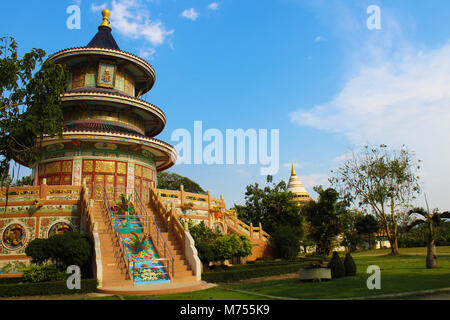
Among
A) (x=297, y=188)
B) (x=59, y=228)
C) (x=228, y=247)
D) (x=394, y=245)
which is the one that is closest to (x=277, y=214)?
(x=394, y=245)

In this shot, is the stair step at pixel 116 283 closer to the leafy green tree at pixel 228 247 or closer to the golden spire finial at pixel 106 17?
the leafy green tree at pixel 228 247

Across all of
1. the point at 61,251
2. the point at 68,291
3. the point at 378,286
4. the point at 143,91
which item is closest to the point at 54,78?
the point at 61,251

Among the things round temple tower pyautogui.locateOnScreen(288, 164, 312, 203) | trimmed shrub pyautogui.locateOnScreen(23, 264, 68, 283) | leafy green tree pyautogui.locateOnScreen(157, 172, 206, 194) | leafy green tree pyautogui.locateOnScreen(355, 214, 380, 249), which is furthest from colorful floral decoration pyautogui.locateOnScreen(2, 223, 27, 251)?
round temple tower pyautogui.locateOnScreen(288, 164, 312, 203)

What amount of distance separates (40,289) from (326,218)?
25.0m

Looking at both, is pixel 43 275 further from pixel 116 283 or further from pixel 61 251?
pixel 116 283

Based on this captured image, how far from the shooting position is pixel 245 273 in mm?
17281

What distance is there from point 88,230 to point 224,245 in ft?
23.6

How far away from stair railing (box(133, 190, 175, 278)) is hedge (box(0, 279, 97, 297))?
3.31m

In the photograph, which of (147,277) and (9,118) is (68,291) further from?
(9,118)

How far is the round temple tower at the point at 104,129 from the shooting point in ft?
76.1

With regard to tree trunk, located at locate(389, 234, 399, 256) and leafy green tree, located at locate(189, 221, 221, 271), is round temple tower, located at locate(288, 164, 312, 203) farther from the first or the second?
leafy green tree, located at locate(189, 221, 221, 271)

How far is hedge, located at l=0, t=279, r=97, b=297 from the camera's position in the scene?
40.1ft

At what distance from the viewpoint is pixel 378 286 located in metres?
11.1
